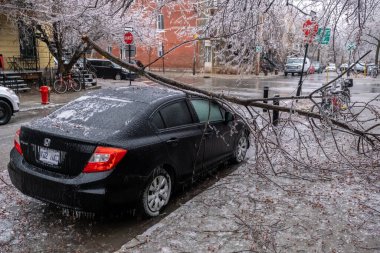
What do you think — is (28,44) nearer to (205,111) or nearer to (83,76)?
(83,76)

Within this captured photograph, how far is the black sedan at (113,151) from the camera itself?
392 cm

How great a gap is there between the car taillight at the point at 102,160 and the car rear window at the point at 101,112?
40 centimetres

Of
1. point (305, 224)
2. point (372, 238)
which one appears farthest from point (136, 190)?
point (372, 238)

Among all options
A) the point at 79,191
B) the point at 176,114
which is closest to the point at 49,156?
the point at 79,191

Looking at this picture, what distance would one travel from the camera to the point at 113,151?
3.92m

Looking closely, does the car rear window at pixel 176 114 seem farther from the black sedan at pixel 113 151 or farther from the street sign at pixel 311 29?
the street sign at pixel 311 29

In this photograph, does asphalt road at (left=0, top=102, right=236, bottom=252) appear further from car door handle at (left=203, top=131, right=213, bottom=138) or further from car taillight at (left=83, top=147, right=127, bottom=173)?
car door handle at (left=203, top=131, right=213, bottom=138)

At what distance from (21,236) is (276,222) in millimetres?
2870

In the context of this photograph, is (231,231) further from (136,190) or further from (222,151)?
(222,151)

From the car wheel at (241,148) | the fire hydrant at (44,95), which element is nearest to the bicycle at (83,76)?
the fire hydrant at (44,95)

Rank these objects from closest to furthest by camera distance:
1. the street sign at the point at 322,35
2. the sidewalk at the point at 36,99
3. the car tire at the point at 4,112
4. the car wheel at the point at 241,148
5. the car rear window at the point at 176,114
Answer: the car rear window at the point at 176,114, the street sign at the point at 322,35, the car wheel at the point at 241,148, the car tire at the point at 4,112, the sidewalk at the point at 36,99

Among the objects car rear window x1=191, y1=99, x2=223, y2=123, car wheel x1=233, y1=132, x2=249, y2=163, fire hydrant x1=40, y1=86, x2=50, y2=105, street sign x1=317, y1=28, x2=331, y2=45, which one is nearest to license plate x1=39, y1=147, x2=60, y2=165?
car rear window x1=191, y1=99, x2=223, y2=123

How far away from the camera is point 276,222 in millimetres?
4227

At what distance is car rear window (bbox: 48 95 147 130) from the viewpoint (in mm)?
4340
